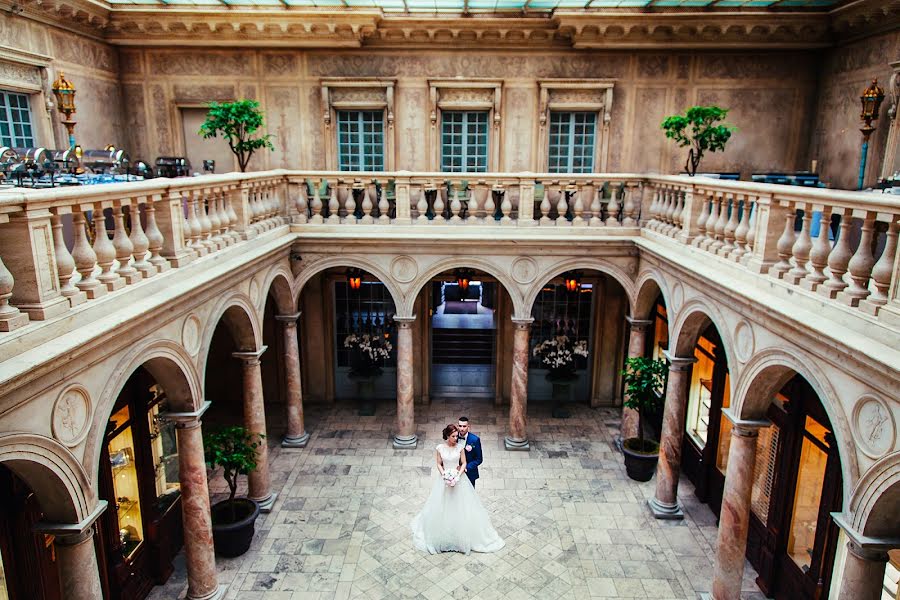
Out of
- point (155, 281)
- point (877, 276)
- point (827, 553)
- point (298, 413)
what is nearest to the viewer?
point (877, 276)

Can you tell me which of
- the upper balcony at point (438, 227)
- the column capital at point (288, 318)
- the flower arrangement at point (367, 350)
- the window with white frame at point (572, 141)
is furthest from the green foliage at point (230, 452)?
the window with white frame at point (572, 141)

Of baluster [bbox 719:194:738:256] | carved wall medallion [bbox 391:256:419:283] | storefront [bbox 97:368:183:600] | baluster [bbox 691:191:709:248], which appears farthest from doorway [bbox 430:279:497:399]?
storefront [bbox 97:368:183:600]

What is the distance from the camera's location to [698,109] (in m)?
9.38

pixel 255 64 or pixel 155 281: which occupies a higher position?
pixel 255 64

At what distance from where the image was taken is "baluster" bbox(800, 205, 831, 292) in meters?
5.50

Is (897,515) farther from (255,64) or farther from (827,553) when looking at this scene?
(255,64)

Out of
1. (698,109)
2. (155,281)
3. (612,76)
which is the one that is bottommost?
(155,281)

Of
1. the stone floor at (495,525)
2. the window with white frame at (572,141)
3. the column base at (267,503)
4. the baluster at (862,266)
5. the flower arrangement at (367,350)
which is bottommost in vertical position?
the stone floor at (495,525)

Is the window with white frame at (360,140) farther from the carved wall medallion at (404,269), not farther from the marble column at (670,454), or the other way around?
the marble column at (670,454)

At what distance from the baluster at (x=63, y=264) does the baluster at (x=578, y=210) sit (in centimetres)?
826

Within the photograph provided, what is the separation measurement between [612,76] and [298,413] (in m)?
9.67

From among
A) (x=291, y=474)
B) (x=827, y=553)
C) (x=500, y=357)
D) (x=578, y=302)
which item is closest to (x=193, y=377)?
(x=291, y=474)

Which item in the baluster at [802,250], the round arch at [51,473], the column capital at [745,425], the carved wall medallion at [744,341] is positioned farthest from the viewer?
the column capital at [745,425]

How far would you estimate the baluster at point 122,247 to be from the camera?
18.7 ft
